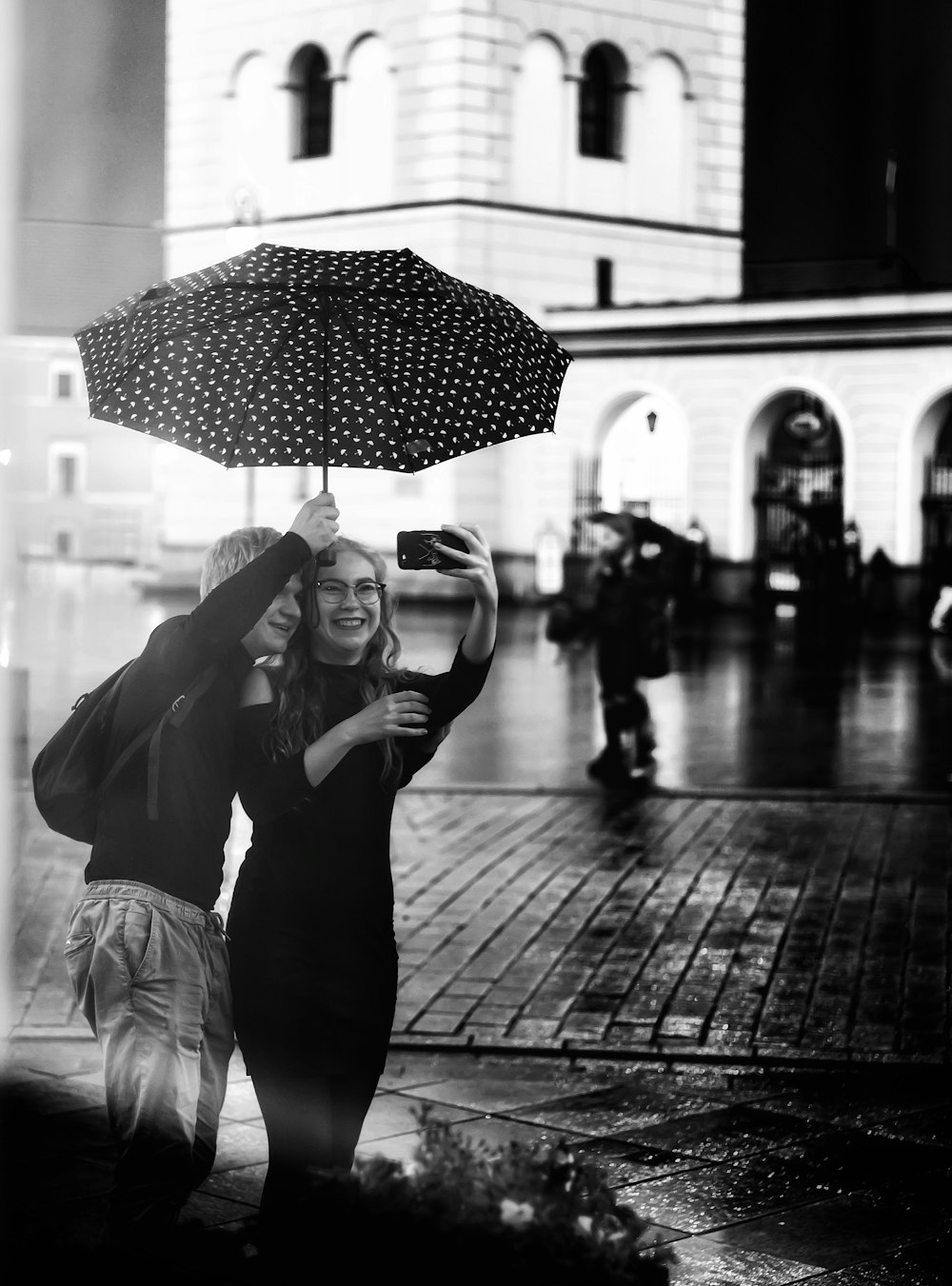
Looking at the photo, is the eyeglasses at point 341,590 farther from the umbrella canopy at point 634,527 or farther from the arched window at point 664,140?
the arched window at point 664,140

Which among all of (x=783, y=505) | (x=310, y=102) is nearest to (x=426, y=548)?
(x=310, y=102)

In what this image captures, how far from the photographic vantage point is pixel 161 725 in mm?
3832

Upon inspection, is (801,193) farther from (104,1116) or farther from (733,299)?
(733,299)

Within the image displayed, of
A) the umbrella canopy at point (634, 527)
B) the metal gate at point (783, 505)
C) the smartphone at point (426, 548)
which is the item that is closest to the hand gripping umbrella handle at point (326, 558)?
the smartphone at point (426, 548)

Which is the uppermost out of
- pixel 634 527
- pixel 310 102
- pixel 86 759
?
pixel 310 102

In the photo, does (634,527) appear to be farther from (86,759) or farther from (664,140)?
(664,140)

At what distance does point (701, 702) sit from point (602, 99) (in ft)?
54.3

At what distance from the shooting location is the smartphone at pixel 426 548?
12.8 ft

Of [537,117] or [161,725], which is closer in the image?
[161,725]

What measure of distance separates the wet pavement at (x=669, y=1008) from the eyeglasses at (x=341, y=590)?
1.16 metres

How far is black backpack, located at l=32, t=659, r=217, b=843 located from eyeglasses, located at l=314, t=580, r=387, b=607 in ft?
0.87

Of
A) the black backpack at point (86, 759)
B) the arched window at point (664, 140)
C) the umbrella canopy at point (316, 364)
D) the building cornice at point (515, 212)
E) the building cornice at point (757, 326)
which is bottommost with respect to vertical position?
the black backpack at point (86, 759)

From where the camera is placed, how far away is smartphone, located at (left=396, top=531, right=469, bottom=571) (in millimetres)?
3889

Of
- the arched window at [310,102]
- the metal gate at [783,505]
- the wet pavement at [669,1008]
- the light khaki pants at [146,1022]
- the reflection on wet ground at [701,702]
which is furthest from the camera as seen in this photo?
the metal gate at [783,505]
